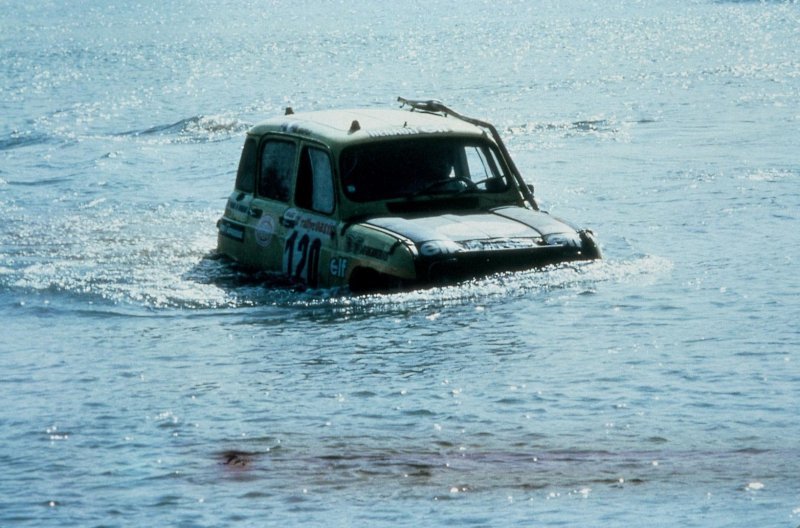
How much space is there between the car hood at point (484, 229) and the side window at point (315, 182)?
1.96 feet

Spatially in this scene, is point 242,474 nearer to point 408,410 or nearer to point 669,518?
point 408,410

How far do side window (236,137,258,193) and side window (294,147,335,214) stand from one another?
34.6 inches

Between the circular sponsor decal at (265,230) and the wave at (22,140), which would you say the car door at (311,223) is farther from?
the wave at (22,140)

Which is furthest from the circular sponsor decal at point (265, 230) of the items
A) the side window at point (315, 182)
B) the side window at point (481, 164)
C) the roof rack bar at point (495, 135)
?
the side window at point (481, 164)

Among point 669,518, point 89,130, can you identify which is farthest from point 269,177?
point 89,130

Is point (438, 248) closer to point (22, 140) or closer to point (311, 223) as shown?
point (311, 223)

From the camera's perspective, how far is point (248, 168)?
13.7m

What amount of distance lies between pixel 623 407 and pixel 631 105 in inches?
1028

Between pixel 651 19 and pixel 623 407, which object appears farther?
pixel 651 19

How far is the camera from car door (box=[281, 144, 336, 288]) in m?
12.2

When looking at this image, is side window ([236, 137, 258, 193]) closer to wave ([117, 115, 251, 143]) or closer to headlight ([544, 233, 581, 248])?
headlight ([544, 233, 581, 248])

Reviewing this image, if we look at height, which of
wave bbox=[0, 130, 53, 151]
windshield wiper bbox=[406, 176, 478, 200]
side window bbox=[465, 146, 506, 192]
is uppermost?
side window bbox=[465, 146, 506, 192]

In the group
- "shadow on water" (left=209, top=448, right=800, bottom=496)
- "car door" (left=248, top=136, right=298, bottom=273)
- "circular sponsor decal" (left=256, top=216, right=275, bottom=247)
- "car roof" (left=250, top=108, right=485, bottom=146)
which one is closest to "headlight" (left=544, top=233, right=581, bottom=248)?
"car roof" (left=250, top=108, right=485, bottom=146)

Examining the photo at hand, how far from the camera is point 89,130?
1340 inches
